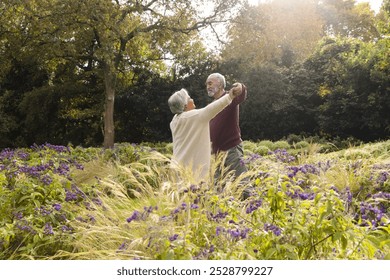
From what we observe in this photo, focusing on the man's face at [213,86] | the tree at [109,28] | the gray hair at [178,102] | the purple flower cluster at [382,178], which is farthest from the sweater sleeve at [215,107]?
the tree at [109,28]

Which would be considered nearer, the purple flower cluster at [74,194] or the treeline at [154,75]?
the purple flower cluster at [74,194]

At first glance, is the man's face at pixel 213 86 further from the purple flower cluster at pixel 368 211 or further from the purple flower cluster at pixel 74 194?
the purple flower cluster at pixel 368 211

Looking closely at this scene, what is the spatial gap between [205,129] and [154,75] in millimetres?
14483

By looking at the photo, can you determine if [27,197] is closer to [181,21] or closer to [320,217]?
[320,217]

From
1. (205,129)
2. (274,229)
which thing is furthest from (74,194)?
(274,229)

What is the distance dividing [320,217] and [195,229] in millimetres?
831

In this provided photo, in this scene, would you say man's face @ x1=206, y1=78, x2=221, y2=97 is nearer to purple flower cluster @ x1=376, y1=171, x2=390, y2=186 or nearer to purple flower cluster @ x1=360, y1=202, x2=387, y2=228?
purple flower cluster @ x1=360, y1=202, x2=387, y2=228

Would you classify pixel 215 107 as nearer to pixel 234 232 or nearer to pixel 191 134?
pixel 191 134

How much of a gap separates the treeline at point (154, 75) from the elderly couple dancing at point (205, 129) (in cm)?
884

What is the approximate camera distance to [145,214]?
2.65m

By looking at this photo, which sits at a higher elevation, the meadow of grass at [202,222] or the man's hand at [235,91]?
the man's hand at [235,91]

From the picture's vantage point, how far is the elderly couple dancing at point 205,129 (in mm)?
3875

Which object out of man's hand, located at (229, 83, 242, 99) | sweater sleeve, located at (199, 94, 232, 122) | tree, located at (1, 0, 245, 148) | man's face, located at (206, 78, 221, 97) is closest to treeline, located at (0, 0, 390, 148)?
tree, located at (1, 0, 245, 148)
